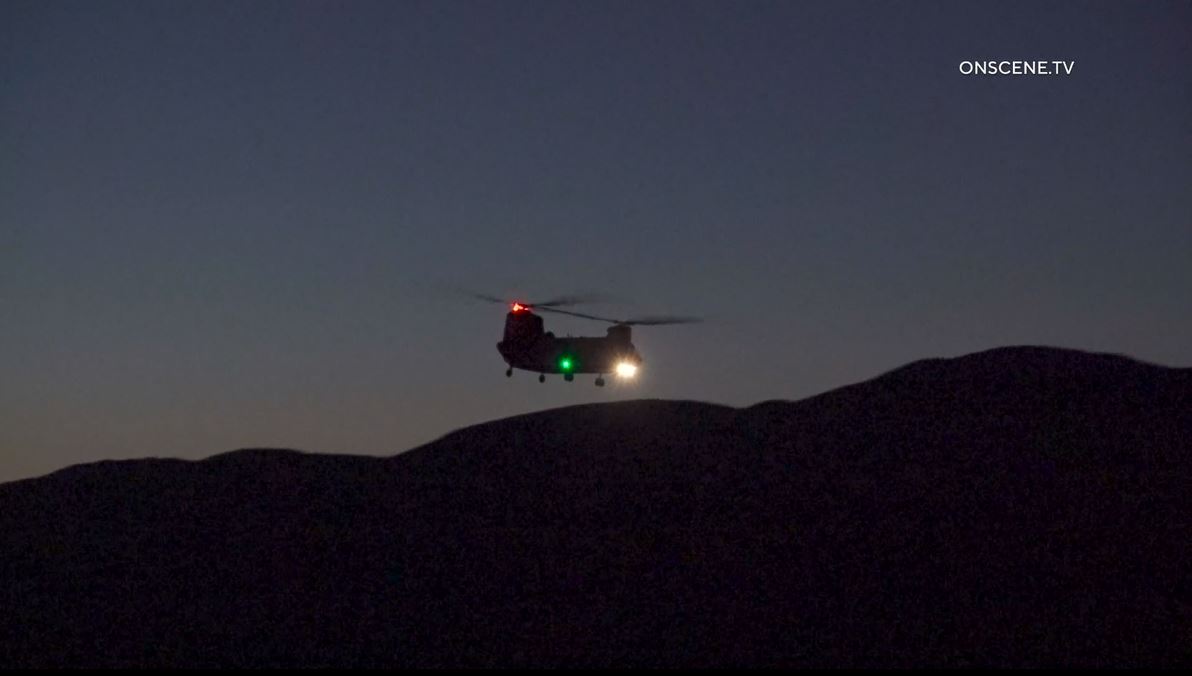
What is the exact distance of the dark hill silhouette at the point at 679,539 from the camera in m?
32.0

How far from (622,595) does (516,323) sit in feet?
32.2

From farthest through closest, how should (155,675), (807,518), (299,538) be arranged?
(299,538)
(807,518)
(155,675)

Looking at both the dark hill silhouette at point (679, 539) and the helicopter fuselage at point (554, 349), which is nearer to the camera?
the dark hill silhouette at point (679, 539)

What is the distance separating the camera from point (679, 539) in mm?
37500

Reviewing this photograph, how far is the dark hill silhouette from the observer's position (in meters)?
32.0

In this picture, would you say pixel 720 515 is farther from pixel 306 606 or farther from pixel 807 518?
pixel 306 606

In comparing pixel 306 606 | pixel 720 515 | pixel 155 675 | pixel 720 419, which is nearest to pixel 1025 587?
pixel 720 515

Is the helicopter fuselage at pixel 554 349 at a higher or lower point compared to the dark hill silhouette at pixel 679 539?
higher

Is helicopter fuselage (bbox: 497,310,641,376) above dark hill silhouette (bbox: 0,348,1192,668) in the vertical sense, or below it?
above

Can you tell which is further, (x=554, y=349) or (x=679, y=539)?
(x=554, y=349)

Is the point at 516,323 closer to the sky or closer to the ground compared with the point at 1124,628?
closer to the sky

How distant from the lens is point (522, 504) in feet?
134

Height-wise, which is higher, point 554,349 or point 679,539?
point 554,349

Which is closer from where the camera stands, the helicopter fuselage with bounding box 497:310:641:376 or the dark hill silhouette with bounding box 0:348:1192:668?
the dark hill silhouette with bounding box 0:348:1192:668
